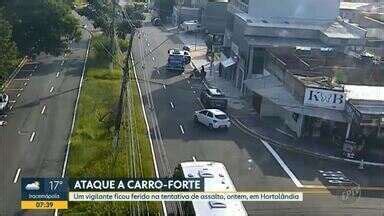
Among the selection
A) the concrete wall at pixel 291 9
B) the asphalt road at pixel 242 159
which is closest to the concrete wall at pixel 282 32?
the concrete wall at pixel 291 9

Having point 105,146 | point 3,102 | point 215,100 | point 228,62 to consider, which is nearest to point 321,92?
point 215,100

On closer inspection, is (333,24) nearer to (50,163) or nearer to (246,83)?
(246,83)

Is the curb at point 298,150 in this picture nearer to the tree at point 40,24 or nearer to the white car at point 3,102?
the white car at point 3,102

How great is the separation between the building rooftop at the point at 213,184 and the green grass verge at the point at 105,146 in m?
0.94

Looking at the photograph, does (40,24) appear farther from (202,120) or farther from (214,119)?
(214,119)

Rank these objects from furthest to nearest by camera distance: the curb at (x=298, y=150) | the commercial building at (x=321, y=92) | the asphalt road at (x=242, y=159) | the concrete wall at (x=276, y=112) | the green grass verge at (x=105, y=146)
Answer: the concrete wall at (x=276, y=112) < the commercial building at (x=321, y=92) < the curb at (x=298, y=150) < the asphalt road at (x=242, y=159) < the green grass verge at (x=105, y=146)

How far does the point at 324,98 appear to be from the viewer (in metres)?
14.6

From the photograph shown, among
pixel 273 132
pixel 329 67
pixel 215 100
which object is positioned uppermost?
pixel 329 67

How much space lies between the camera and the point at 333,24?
2191 centimetres

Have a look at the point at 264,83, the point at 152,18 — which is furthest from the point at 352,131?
the point at 152,18

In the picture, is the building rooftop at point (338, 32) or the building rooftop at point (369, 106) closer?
the building rooftop at point (369, 106)

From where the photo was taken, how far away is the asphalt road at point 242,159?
10.6m

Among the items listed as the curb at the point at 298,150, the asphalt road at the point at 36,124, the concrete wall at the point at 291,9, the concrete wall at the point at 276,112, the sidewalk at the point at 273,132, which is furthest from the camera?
the concrete wall at the point at 291,9

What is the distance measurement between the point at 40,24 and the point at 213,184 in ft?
49.9
